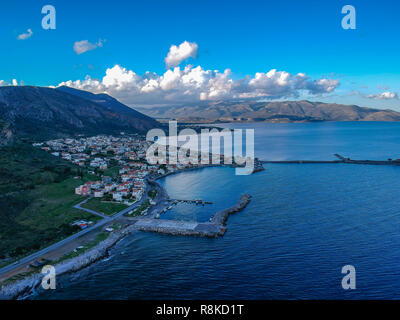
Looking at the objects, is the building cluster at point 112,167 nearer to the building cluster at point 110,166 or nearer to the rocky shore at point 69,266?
the building cluster at point 110,166

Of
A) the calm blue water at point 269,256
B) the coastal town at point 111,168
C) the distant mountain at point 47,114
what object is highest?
the distant mountain at point 47,114

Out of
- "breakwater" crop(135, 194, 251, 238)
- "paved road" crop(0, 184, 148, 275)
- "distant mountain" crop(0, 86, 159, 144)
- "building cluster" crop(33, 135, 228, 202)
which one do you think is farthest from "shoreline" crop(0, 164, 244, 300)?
"distant mountain" crop(0, 86, 159, 144)

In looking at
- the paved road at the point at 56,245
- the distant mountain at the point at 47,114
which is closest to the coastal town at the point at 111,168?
the paved road at the point at 56,245

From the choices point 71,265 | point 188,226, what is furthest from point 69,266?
point 188,226

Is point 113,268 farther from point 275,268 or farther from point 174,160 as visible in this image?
point 174,160
